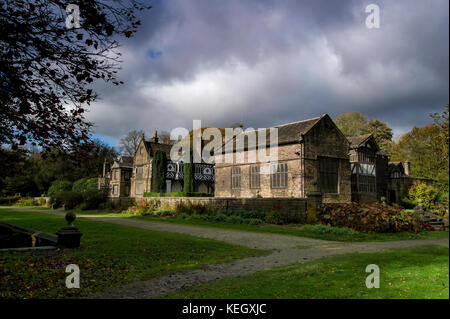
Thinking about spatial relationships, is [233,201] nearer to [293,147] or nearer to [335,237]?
[293,147]

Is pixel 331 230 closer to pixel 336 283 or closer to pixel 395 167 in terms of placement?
pixel 336 283

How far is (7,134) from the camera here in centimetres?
613

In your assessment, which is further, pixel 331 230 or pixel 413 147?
pixel 413 147

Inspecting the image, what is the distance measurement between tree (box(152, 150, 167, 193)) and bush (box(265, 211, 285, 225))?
23994 mm

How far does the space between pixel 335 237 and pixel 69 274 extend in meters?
9.97

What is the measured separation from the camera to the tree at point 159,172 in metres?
39.5

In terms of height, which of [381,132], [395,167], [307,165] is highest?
[381,132]

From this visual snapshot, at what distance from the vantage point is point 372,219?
14.2 metres

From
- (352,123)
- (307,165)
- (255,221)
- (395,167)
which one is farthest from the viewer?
(352,123)

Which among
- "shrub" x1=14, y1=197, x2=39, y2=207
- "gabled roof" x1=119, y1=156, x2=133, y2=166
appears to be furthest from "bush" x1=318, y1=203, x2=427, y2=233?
"shrub" x1=14, y1=197, x2=39, y2=207

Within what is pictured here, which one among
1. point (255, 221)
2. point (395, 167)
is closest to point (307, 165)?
point (255, 221)

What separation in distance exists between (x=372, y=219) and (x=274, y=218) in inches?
202

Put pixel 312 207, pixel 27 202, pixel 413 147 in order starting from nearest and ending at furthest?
pixel 312 207 → pixel 27 202 → pixel 413 147
